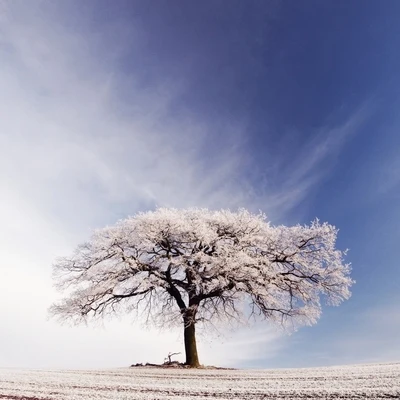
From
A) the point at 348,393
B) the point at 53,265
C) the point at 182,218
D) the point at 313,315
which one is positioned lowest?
the point at 348,393

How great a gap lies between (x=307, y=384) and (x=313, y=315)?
16474mm

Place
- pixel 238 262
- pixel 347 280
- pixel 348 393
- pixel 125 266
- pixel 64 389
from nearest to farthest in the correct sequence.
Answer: pixel 348 393
pixel 64 389
pixel 238 262
pixel 125 266
pixel 347 280

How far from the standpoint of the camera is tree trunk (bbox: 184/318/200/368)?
24.3 m

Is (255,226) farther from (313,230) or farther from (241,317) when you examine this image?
(241,317)

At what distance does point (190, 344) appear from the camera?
81.2 feet

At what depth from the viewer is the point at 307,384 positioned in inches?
452

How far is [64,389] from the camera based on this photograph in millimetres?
11453

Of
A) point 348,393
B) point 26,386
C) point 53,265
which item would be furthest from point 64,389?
point 53,265

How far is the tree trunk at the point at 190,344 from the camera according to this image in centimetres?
2431

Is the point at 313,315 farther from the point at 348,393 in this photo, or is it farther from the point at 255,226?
the point at 348,393

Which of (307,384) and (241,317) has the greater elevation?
(241,317)

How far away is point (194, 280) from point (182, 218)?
3.96 meters

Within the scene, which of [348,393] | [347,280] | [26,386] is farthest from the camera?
[347,280]

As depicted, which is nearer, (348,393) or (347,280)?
(348,393)
